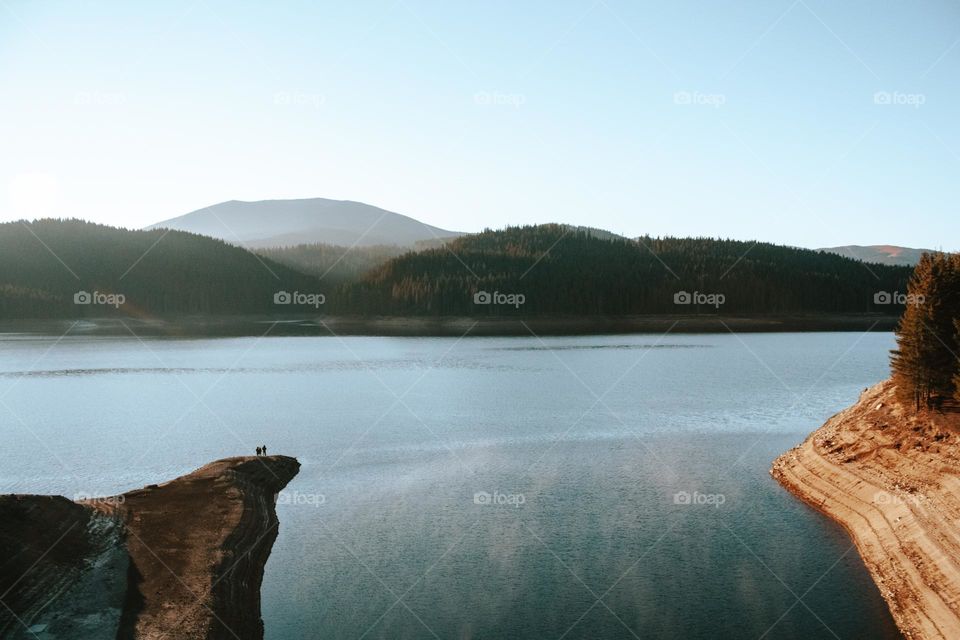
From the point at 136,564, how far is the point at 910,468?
29279 mm

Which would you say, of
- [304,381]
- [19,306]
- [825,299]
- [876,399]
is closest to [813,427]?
[876,399]

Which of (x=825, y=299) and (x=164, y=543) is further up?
(x=825, y=299)

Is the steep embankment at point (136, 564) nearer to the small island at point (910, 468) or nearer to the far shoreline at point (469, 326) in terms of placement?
the small island at point (910, 468)

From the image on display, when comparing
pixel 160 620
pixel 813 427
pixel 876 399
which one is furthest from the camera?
pixel 813 427

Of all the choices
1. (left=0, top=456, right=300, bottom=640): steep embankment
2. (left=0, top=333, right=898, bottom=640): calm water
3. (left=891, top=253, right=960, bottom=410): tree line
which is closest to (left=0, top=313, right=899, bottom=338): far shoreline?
(left=0, top=333, right=898, bottom=640): calm water

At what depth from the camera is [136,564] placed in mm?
23109

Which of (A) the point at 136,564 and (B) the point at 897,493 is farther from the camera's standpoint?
(B) the point at 897,493

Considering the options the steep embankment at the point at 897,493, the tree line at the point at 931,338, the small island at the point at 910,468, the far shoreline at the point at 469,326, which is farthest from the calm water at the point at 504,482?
the far shoreline at the point at 469,326

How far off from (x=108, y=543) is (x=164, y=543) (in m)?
1.73

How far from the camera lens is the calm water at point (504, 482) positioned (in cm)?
2181

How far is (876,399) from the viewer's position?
129ft

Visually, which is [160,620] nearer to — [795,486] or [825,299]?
[795,486]

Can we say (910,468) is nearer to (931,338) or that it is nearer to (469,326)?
(931,338)

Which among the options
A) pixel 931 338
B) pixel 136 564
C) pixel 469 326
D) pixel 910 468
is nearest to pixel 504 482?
pixel 136 564
